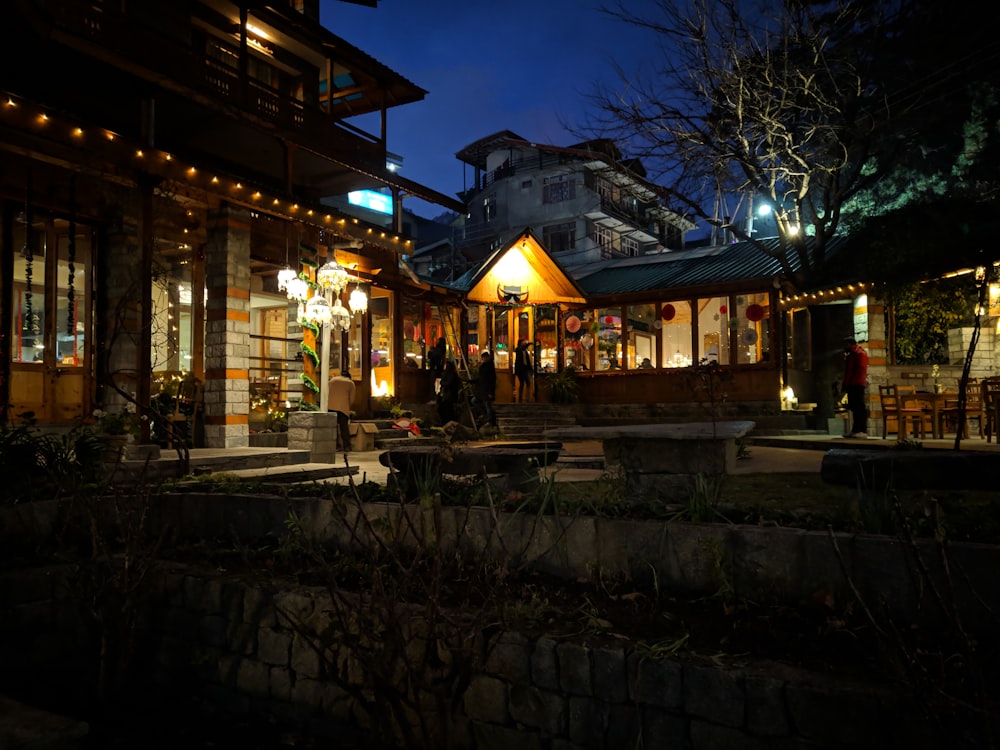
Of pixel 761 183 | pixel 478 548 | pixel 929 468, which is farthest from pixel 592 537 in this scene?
pixel 761 183

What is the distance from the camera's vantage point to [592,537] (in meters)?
4.41

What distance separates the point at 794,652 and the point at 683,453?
285cm

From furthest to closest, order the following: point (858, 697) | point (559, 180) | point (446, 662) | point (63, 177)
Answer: point (559, 180), point (63, 177), point (446, 662), point (858, 697)

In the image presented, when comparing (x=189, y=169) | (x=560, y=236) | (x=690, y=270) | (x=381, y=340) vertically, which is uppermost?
(x=560, y=236)

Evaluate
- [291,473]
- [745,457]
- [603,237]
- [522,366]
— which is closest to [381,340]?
[522,366]

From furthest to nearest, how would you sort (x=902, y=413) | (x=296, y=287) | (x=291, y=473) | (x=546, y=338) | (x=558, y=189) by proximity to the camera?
(x=558, y=189)
(x=546, y=338)
(x=902, y=413)
(x=296, y=287)
(x=291, y=473)

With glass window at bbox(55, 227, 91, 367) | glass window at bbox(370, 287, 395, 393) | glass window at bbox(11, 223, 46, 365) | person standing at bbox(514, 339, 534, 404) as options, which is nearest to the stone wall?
glass window at bbox(11, 223, 46, 365)

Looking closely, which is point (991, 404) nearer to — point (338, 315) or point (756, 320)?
point (756, 320)

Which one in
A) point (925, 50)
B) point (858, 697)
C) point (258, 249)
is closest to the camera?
point (858, 697)

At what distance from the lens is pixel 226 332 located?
39.0 ft

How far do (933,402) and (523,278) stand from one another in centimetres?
1210

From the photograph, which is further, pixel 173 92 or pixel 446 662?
pixel 173 92

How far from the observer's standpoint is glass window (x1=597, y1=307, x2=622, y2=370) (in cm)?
2358

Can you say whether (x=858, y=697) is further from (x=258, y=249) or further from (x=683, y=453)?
(x=258, y=249)
